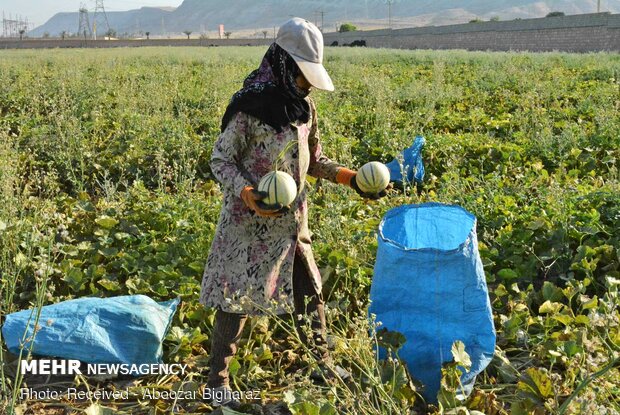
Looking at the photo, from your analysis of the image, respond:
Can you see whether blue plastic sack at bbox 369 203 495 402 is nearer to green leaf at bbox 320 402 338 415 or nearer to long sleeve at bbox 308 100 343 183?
long sleeve at bbox 308 100 343 183

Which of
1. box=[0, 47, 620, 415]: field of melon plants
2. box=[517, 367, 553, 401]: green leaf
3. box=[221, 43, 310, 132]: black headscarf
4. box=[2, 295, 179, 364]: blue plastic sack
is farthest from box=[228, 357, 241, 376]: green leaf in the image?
box=[517, 367, 553, 401]: green leaf

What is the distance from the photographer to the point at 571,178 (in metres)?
4.81

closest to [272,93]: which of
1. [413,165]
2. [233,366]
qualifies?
[233,366]

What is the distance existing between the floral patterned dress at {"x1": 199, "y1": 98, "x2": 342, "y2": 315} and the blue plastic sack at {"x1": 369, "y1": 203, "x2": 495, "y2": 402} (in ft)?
1.26

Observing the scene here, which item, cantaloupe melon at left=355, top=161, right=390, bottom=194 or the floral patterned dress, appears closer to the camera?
the floral patterned dress

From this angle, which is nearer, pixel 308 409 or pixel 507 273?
pixel 308 409

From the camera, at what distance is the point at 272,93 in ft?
8.07

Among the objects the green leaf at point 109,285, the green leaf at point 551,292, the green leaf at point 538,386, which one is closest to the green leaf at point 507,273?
the green leaf at point 551,292

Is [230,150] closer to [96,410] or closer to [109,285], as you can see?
[96,410]

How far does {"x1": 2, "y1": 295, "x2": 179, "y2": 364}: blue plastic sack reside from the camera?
278 cm

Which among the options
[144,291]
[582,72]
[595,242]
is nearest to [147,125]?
[144,291]

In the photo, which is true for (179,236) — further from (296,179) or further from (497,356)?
(497,356)

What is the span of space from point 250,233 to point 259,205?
0.30 metres

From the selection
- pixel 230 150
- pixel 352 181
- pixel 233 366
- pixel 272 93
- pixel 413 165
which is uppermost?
pixel 272 93
